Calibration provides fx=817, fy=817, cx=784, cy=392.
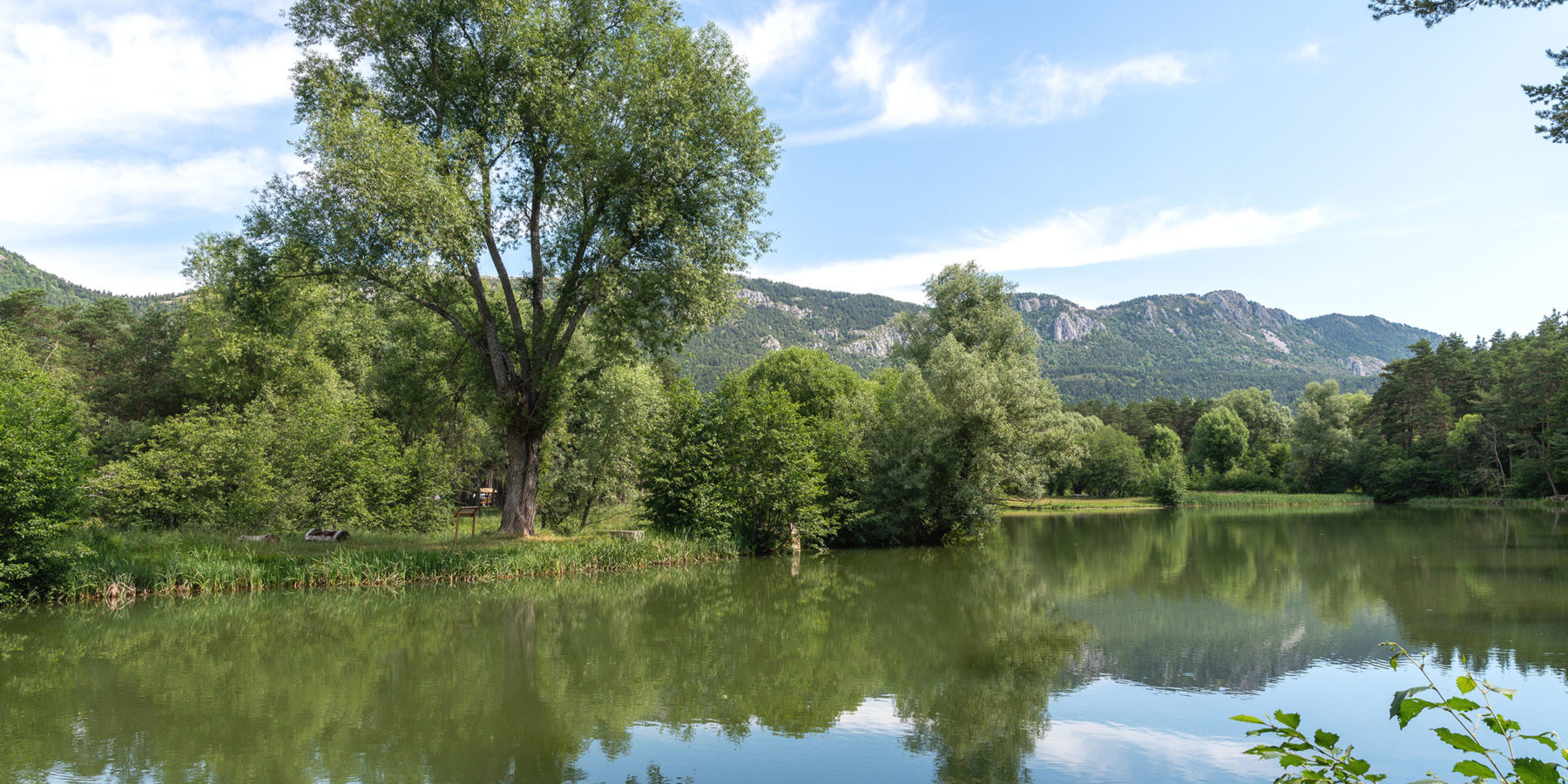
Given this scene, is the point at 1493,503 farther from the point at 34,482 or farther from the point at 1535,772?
the point at 34,482

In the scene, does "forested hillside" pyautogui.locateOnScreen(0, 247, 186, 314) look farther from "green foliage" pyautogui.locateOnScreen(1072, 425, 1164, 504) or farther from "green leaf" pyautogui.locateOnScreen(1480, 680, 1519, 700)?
"green leaf" pyautogui.locateOnScreen(1480, 680, 1519, 700)

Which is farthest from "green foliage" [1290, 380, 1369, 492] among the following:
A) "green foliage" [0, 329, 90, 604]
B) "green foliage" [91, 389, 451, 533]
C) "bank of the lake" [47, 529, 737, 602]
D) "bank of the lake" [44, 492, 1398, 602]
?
"green foliage" [0, 329, 90, 604]

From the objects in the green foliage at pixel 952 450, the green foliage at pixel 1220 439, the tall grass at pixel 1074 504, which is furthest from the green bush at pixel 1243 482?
the green foliage at pixel 952 450

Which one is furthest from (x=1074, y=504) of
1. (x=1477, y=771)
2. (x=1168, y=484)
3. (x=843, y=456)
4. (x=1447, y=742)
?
(x=1447, y=742)

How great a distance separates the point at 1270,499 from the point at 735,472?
2039 inches

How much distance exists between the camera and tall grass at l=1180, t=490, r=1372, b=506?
191 feet

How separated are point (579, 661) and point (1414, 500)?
64.5m

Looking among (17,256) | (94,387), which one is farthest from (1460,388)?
(17,256)

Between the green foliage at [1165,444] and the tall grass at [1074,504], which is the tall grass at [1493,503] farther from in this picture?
the green foliage at [1165,444]

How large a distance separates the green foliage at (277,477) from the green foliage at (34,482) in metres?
5.59

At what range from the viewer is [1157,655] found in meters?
11.0

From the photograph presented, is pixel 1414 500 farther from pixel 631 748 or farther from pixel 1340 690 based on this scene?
pixel 631 748

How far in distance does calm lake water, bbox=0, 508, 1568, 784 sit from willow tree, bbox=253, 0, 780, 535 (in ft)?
22.1

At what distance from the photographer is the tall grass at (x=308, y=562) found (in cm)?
1572
